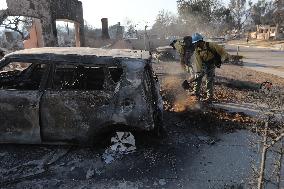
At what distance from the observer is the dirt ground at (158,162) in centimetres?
438

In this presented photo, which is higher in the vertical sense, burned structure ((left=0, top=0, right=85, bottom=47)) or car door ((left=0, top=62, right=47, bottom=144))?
burned structure ((left=0, top=0, right=85, bottom=47))

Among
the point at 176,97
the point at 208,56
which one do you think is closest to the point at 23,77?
the point at 176,97

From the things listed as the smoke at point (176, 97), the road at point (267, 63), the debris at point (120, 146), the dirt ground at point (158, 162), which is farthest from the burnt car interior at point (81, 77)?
the road at point (267, 63)

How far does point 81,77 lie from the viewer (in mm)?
5102

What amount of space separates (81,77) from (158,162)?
1879mm

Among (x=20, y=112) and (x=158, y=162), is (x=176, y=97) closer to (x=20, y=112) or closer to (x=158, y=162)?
(x=158, y=162)

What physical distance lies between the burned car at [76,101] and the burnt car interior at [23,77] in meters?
0.04

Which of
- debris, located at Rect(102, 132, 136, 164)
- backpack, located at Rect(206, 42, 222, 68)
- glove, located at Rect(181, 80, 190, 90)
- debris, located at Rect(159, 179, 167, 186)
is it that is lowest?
debris, located at Rect(159, 179, 167, 186)

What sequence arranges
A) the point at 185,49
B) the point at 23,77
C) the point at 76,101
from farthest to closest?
1. the point at 185,49
2. the point at 23,77
3. the point at 76,101

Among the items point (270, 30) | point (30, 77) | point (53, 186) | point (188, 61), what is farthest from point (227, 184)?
point (270, 30)

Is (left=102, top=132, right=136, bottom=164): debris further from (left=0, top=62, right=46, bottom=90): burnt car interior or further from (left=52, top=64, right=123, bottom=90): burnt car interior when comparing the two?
(left=0, top=62, right=46, bottom=90): burnt car interior

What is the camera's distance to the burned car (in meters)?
4.83

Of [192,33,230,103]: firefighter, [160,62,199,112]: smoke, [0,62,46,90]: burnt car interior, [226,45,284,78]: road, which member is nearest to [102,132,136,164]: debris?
[0,62,46,90]: burnt car interior

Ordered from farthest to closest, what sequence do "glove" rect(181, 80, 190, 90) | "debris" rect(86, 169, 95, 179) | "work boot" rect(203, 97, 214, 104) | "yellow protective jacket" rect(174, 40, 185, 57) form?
"yellow protective jacket" rect(174, 40, 185, 57) < "glove" rect(181, 80, 190, 90) < "work boot" rect(203, 97, 214, 104) < "debris" rect(86, 169, 95, 179)
